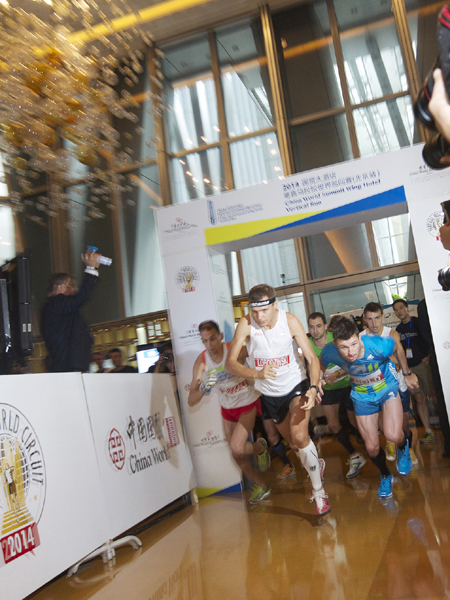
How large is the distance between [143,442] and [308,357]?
1714 millimetres

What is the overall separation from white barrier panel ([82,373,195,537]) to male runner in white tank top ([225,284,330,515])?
3.33 feet

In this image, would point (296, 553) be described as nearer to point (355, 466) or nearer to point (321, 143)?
point (355, 466)

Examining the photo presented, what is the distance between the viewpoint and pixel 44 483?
3.24 m

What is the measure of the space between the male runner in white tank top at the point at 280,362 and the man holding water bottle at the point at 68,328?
1404 mm

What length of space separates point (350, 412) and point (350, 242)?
433cm

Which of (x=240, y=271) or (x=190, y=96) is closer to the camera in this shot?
(x=240, y=271)

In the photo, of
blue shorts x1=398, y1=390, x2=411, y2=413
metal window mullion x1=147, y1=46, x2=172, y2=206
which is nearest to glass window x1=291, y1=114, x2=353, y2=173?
metal window mullion x1=147, y1=46, x2=172, y2=206

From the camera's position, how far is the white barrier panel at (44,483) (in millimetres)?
2910

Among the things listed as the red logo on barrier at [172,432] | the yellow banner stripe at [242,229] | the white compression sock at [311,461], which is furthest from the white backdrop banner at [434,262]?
the red logo on barrier at [172,432]

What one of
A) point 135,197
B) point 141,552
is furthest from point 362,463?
point 135,197

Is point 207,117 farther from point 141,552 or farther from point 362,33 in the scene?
point 141,552

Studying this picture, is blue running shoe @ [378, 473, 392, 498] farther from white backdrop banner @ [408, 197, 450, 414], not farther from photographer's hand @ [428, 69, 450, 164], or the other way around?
photographer's hand @ [428, 69, 450, 164]

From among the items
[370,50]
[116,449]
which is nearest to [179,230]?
[116,449]

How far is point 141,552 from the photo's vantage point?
374 cm
